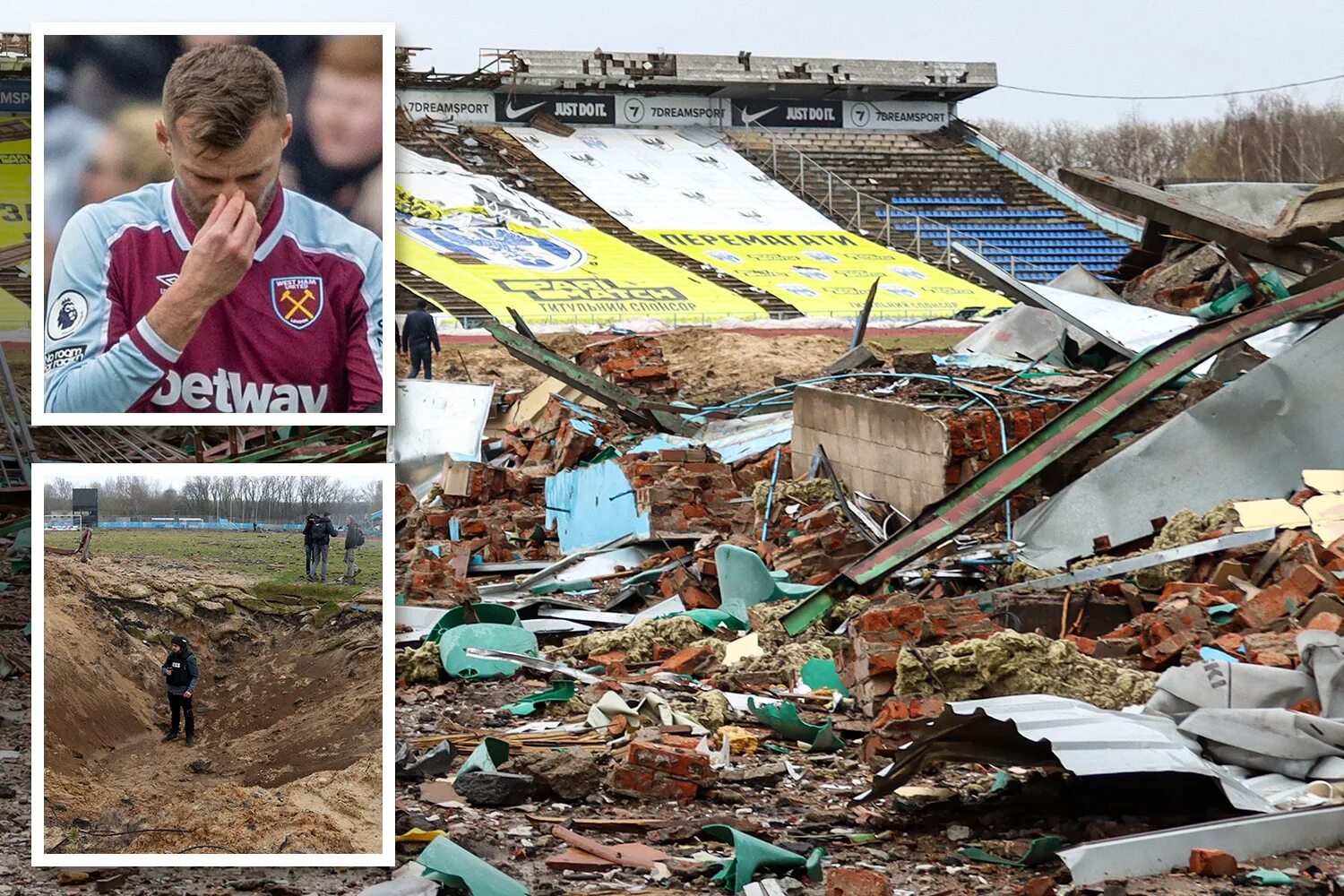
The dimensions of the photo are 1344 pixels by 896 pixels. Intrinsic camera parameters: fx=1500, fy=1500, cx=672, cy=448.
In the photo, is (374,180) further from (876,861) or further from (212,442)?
(876,861)

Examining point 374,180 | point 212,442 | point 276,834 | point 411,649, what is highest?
point 374,180

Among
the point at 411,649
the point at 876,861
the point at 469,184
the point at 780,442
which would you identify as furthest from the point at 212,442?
the point at 469,184

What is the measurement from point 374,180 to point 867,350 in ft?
34.5

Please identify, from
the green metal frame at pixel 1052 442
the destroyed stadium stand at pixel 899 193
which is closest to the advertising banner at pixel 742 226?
the destroyed stadium stand at pixel 899 193

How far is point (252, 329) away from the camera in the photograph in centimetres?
381

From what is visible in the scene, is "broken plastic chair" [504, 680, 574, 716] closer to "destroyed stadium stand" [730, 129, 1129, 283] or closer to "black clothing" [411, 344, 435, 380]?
"black clothing" [411, 344, 435, 380]

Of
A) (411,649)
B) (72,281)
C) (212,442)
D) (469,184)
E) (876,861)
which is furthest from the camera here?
(469,184)

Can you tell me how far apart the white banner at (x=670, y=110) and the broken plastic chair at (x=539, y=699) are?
34976 mm

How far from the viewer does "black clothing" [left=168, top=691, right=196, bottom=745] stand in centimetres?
387

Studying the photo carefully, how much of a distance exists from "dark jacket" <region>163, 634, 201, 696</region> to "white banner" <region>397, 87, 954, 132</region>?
38338 mm

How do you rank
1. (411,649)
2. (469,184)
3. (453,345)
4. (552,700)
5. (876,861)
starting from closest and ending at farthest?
(876,861) → (552,700) → (411,649) → (453,345) → (469,184)

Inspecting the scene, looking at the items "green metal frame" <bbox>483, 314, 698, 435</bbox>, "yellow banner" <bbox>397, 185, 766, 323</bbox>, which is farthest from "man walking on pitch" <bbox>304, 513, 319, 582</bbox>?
"yellow banner" <bbox>397, 185, 766, 323</bbox>

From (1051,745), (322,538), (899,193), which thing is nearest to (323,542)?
(322,538)

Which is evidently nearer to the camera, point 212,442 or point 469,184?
point 212,442
